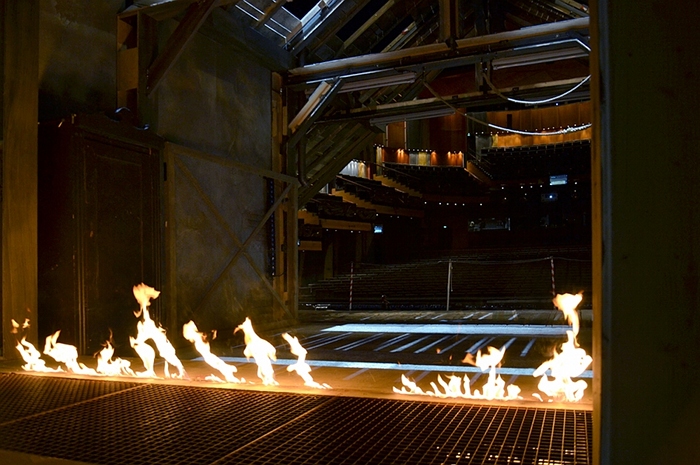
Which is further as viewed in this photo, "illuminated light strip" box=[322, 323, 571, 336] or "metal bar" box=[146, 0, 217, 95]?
"illuminated light strip" box=[322, 323, 571, 336]

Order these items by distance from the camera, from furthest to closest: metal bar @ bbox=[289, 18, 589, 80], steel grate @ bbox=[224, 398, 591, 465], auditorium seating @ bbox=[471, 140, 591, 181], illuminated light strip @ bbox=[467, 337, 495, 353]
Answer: auditorium seating @ bbox=[471, 140, 591, 181] < metal bar @ bbox=[289, 18, 589, 80] < illuminated light strip @ bbox=[467, 337, 495, 353] < steel grate @ bbox=[224, 398, 591, 465]

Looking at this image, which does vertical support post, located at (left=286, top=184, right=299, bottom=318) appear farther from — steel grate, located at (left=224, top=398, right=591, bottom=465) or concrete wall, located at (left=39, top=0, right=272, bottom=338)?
steel grate, located at (left=224, top=398, right=591, bottom=465)

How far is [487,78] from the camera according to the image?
32.4 ft

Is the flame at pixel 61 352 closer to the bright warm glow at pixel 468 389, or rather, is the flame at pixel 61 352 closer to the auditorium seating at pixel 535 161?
the bright warm glow at pixel 468 389

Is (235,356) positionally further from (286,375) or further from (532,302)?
(532,302)

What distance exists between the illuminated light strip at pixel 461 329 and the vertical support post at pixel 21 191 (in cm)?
439

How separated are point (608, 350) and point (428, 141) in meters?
28.7

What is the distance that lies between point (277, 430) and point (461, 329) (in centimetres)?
611

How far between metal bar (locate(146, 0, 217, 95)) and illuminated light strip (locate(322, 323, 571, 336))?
433 centimetres

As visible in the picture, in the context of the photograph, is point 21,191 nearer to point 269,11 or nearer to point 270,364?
point 270,364

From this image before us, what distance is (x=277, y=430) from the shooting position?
3.00 metres

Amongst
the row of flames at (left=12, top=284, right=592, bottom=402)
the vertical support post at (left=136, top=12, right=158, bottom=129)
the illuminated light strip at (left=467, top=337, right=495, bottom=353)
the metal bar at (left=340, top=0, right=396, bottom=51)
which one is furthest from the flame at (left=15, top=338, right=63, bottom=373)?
the metal bar at (left=340, top=0, right=396, bottom=51)

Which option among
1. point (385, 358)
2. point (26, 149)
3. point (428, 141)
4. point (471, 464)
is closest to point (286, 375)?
point (385, 358)

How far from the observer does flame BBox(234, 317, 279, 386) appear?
4551mm
